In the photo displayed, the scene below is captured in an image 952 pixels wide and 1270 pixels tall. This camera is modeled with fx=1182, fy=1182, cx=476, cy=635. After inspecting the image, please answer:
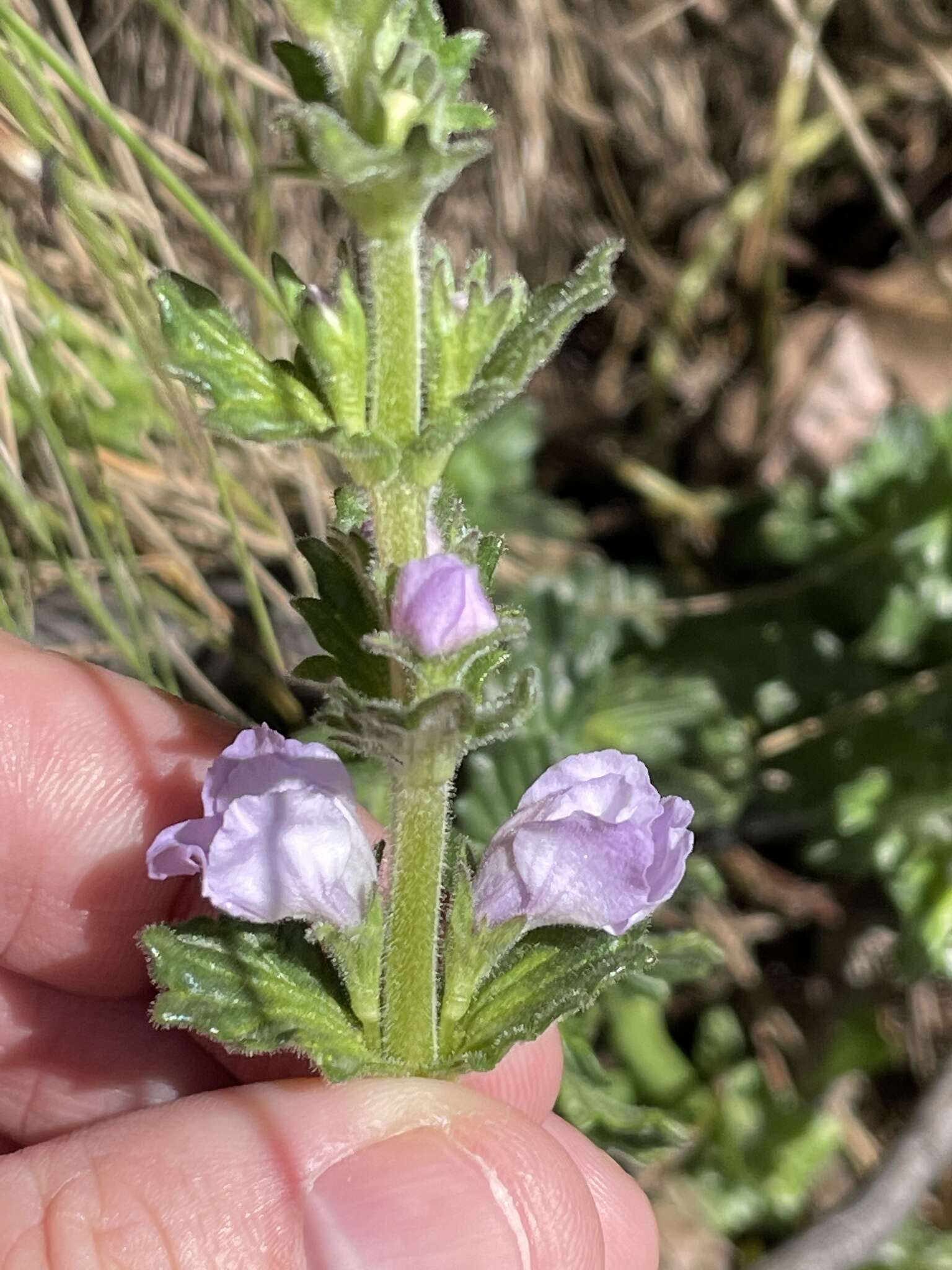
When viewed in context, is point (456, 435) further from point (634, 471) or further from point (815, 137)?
point (815, 137)

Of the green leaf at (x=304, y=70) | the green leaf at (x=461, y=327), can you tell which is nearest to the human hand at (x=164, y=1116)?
the green leaf at (x=461, y=327)

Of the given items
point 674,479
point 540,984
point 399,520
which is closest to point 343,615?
point 399,520

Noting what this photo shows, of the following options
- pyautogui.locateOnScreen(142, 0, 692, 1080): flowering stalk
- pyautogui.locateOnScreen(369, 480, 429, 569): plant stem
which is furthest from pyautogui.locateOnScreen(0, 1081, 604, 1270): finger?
pyautogui.locateOnScreen(369, 480, 429, 569): plant stem

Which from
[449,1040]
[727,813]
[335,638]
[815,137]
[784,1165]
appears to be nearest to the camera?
[335,638]

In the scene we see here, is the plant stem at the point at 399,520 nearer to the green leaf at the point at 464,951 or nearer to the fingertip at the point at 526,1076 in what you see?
the green leaf at the point at 464,951

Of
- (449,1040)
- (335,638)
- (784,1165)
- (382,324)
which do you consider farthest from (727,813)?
(382,324)

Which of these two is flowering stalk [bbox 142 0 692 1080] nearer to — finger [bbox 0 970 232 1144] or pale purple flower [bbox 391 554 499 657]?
pale purple flower [bbox 391 554 499 657]
